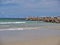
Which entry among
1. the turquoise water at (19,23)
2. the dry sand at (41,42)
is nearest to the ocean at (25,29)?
the turquoise water at (19,23)

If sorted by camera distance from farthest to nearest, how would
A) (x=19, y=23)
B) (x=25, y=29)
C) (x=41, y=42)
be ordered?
1. (x=19, y=23)
2. (x=25, y=29)
3. (x=41, y=42)

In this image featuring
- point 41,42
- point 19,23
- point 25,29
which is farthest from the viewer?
point 19,23

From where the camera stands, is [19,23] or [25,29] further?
[19,23]

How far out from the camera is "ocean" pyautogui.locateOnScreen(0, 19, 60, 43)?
2.67 metres

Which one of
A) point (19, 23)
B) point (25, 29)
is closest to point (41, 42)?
point (25, 29)

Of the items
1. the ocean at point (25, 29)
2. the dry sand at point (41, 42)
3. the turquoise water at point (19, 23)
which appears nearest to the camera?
the dry sand at point (41, 42)

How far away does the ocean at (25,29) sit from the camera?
8.76ft

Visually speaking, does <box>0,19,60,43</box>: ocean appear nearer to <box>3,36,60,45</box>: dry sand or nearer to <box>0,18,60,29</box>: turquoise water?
<box>0,18,60,29</box>: turquoise water

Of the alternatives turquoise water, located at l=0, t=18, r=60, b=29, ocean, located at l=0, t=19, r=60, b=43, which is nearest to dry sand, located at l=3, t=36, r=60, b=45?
ocean, located at l=0, t=19, r=60, b=43

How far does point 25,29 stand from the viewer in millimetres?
3279

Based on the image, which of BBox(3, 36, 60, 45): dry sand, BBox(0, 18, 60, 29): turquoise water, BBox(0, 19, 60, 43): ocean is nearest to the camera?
BBox(3, 36, 60, 45): dry sand

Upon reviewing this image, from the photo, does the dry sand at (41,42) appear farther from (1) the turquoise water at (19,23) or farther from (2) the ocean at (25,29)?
(1) the turquoise water at (19,23)

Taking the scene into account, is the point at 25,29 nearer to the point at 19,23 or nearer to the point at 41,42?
the point at 19,23
